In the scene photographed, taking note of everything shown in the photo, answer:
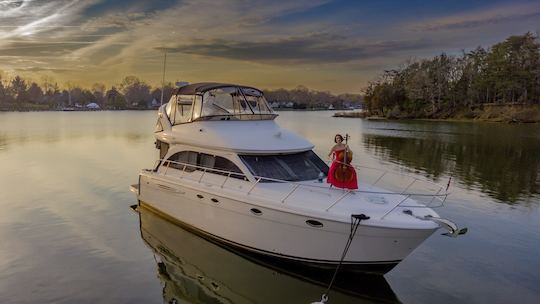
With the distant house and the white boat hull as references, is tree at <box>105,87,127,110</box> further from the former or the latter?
the white boat hull

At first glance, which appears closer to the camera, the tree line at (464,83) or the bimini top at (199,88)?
the bimini top at (199,88)

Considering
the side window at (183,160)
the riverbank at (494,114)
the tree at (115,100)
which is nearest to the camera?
the side window at (183,160)

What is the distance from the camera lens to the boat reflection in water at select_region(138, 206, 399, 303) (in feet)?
30.2

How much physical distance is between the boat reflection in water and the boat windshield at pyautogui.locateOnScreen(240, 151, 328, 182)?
236 centimetres

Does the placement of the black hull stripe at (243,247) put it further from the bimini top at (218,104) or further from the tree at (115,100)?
the tree at (115,100)

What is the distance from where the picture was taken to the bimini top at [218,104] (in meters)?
13.4

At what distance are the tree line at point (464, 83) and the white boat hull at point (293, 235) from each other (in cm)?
8898

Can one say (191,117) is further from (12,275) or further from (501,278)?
(501,278)

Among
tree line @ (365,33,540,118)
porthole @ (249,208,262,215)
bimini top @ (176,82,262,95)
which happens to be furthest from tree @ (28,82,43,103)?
porthole @ (249,208,262,215)

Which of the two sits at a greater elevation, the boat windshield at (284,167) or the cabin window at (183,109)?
the cabin window at (183,109)

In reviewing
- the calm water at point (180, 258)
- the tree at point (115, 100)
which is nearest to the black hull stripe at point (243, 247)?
the calm water at point (180, 258)

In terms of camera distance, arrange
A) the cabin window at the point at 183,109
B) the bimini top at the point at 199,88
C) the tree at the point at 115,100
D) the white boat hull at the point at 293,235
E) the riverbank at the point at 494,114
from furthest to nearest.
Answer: the tree at the point at 115,100, the riverbank at the point at 494,114, the cabin window at the point at 183,109, the bimini top at the point at 199,88, the white boat hull at the point at 293,235

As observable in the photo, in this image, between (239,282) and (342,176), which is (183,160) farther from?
(342,176)

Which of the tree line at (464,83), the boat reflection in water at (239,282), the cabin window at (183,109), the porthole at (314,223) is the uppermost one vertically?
the tree line at (464,83)
